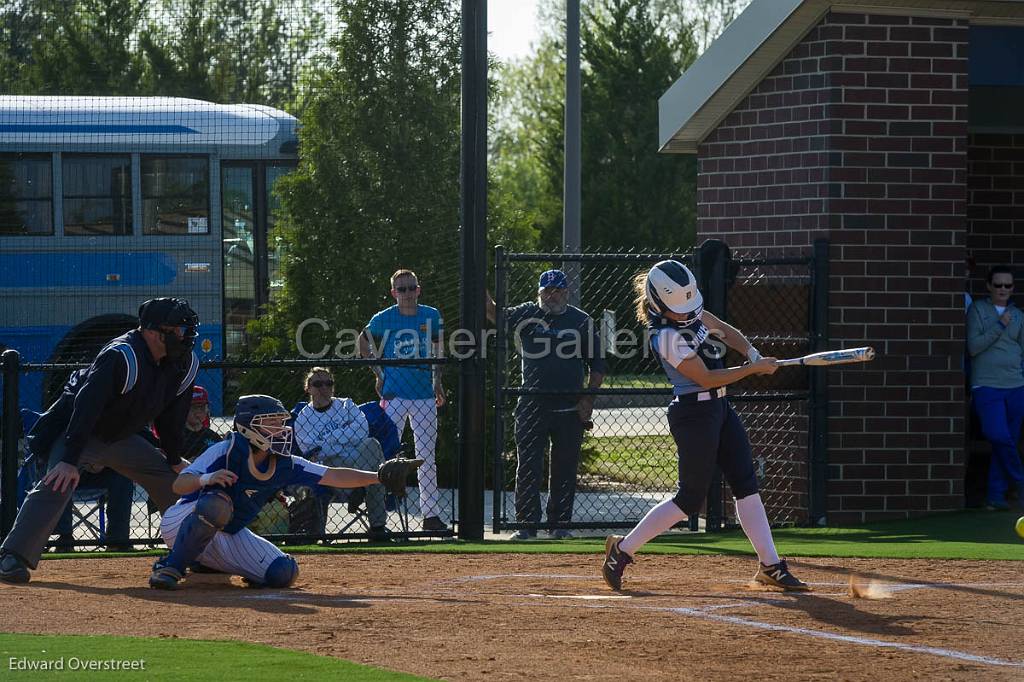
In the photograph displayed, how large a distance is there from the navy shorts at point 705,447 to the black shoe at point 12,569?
362cm

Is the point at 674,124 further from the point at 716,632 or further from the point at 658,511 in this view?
the point at 716,632

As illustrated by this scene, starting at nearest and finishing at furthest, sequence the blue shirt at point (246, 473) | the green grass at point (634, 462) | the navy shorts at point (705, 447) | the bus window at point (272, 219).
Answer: the navy shorts at point (705, 447)
the blue shirt at point (246, 473)
the green grass at point (634, 462)
the bus window at point (272, 219)

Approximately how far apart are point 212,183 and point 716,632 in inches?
461

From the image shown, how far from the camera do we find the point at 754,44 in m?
10.7

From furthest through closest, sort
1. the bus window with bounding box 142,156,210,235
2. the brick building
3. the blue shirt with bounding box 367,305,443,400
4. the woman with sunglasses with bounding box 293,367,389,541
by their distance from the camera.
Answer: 1. the bus window with bounding box 142,156,210,235
2. the blue shirt with bounding box 367,305,443,400
3. the brick building
4. the woman with sunglasses with bounding box 293,367,389,541

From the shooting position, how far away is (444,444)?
43.7 ft

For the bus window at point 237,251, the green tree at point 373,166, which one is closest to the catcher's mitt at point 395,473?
the green tree at point 373,166

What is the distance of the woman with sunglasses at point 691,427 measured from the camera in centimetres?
754

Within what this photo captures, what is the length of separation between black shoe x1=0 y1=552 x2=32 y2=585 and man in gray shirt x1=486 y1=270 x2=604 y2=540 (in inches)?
145

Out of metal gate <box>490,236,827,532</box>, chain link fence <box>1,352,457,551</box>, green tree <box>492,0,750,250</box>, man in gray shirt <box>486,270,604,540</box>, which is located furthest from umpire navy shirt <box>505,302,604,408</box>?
green tree <box>492,0,750,250</box>

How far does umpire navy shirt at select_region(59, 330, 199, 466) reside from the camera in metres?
7.89

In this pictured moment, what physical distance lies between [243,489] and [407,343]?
10.7ft

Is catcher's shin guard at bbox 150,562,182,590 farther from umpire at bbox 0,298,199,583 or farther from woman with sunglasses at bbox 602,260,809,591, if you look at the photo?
woman with sunglasses at bbox 602,260,809,591

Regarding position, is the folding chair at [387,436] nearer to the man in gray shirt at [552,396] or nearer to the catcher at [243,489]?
the man in gray shirt at [552,396]
